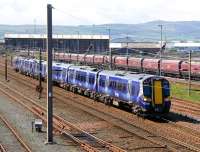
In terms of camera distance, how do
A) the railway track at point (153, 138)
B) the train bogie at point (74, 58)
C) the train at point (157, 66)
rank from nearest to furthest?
the railway track at point (153, 138), the train at point (157, 66), the train bogie at point (74, 58)

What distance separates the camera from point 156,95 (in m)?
37.3

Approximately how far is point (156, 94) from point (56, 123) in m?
7.80

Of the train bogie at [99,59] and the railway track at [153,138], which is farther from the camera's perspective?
the train bogie at [99,59]

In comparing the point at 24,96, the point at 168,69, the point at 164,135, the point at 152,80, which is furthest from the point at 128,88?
the point at 168,69

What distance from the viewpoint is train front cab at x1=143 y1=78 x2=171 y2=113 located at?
37.0m

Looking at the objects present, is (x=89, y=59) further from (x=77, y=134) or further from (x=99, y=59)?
(x=77, y=134)

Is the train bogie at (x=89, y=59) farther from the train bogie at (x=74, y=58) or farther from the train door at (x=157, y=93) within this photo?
the train door at (x=157, y=93)

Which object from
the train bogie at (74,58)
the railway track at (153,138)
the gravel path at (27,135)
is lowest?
the gravel path at (27,135)

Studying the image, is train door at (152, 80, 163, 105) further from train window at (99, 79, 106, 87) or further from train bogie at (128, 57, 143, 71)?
train bogie at (128, 57, 143, 71)

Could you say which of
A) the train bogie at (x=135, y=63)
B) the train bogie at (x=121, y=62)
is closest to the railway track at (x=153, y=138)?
the train bogie at (x=135, y=63)

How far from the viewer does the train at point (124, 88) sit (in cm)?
3722

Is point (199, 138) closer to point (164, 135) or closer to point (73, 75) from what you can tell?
point (164, 135)

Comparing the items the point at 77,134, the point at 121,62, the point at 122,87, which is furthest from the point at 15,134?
the point at 121,62

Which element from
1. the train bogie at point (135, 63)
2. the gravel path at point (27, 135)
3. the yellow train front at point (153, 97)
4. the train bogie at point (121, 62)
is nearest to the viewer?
the gravel path at point (27, 135)
